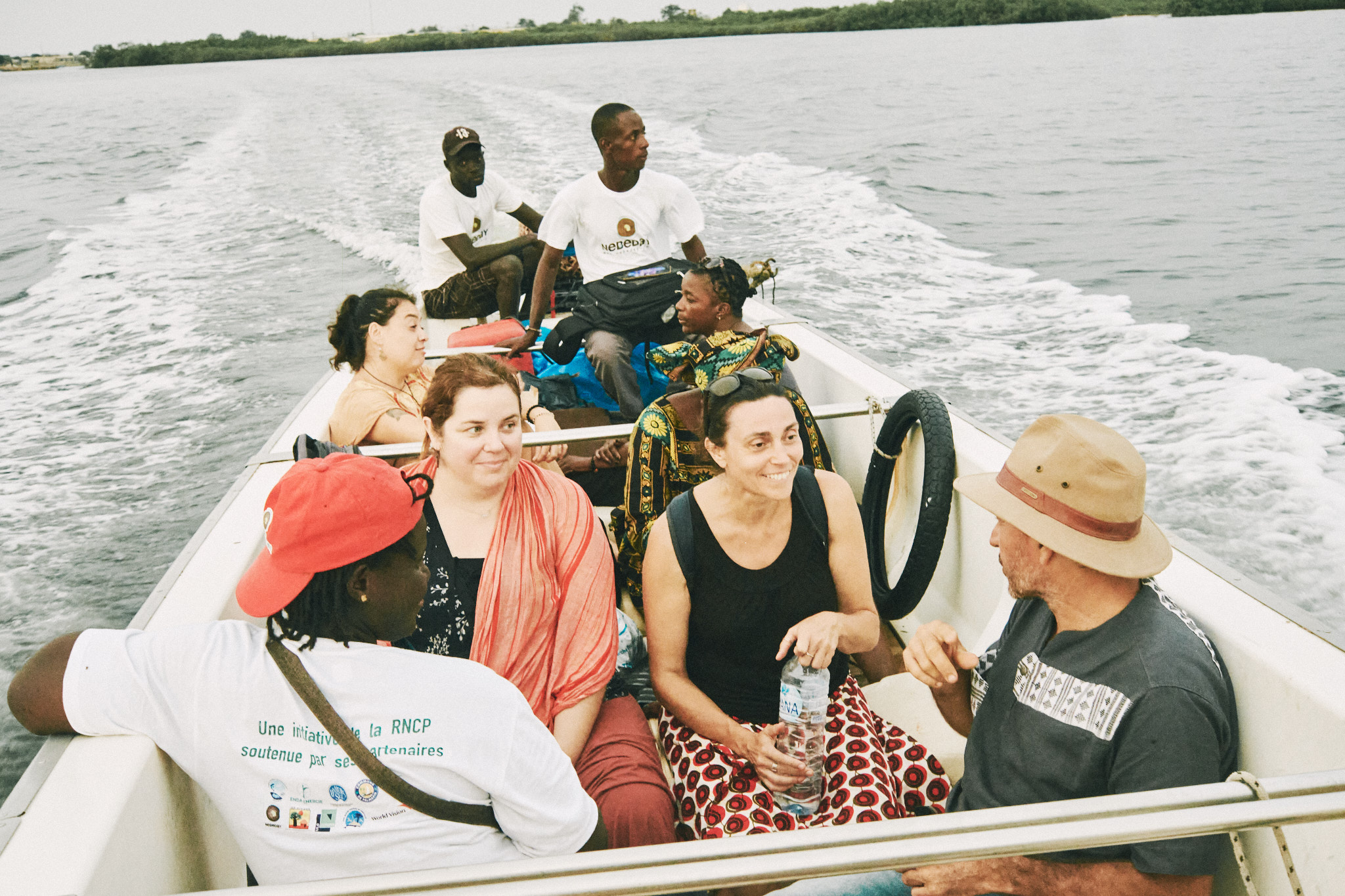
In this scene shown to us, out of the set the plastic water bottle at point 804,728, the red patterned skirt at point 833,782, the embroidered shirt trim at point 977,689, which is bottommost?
the red patterned skirt at point 833,782

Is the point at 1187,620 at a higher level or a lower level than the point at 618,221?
lower

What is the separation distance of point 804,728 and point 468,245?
3723mm

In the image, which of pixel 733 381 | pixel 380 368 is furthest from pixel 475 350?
pixel 733 381

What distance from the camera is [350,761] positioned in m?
1.12

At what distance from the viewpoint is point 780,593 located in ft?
6.02

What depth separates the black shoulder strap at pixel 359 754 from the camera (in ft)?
3.60

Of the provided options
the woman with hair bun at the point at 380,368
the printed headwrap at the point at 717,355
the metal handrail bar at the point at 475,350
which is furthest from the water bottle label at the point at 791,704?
the metal handrail bar at the point at 475,350

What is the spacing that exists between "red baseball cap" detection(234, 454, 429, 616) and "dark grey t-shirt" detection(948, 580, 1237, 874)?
0.90 m

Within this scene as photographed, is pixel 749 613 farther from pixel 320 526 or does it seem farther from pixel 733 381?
pixel 320 526

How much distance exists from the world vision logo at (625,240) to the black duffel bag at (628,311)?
6.2 inches

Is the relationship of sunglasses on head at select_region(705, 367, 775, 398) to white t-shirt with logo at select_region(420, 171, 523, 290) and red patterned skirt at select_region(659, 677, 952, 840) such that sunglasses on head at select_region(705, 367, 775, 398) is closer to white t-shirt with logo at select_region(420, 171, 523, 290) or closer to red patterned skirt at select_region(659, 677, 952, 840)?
red patterned skirt at select_region(659, 677, 952, 840)

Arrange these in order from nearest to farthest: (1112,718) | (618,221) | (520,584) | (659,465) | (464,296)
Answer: (1112,718)
(520,584)
(659,465)
(618,221)
(464,296)

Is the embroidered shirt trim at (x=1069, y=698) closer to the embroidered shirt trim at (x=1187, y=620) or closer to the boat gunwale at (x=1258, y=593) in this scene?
the embroidered shirt trim at (x=1187, y=620)

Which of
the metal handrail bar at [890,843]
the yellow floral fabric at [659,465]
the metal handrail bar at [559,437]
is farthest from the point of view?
the metal handrail bar at [559,437]
